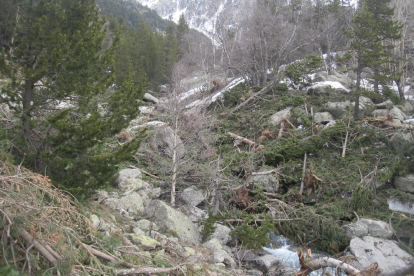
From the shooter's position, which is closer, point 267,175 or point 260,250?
point 260,250

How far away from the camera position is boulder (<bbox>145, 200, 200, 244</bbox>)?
7039 mm

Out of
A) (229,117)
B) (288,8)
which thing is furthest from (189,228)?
(288,8)

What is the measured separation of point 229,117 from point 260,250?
10.2 m

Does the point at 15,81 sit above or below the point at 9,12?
below

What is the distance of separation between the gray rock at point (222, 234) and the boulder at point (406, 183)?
6.24 meters

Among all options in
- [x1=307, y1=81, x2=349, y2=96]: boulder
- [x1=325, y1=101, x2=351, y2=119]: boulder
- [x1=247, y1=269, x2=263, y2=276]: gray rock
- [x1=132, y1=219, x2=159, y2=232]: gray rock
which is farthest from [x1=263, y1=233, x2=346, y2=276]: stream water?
[x1=307, y1=81, x2=349, y2=96]: boulder

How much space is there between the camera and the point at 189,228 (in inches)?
297

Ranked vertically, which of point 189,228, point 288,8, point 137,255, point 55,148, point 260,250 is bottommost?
point 260,250

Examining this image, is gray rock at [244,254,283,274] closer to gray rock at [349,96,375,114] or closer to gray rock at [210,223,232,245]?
gray rock at [210,223,232,245]

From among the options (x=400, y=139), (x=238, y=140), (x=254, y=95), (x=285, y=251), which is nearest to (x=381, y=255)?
(x=285, y=251)

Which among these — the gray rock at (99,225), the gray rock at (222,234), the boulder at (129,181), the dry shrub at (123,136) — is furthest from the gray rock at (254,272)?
the dry shrub at (123,136)

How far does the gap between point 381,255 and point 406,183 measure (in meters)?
3.49

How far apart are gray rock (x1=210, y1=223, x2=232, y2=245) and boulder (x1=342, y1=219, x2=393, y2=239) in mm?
3357

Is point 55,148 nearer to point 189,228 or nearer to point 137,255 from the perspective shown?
point 137,255
